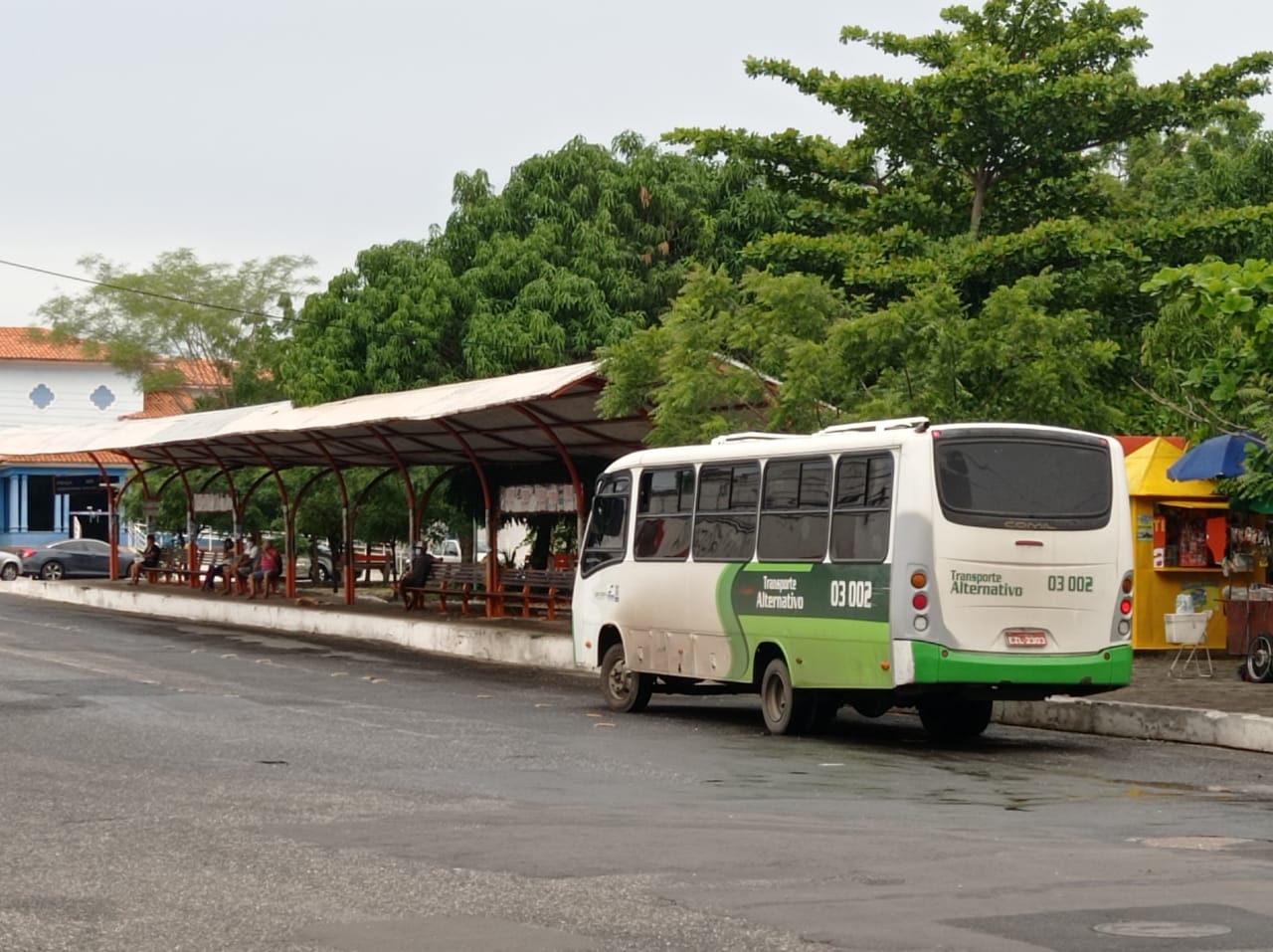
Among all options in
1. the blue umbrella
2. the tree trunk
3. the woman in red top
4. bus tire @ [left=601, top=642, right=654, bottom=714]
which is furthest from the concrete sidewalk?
the tree trunk

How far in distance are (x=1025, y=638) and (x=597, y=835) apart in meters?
7.10

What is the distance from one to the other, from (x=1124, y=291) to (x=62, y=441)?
88.0 ft

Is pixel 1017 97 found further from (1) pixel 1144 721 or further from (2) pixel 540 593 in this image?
(1) pixel 1144 721

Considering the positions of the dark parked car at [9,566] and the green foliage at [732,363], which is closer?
the green foliage at [732,363]

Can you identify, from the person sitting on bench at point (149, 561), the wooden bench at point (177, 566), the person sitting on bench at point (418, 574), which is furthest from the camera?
the person sitting on bench at point (149, 561)

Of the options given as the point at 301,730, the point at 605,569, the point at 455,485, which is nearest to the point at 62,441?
the point at 455,485

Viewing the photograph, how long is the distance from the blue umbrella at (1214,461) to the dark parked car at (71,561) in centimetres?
4699

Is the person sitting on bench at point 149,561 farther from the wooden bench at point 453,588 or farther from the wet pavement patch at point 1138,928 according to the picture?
the wet pavement patch at point 1138,928

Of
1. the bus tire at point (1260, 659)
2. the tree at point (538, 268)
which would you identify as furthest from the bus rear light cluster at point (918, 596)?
the tree at point (538, 268)

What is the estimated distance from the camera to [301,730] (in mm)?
17281

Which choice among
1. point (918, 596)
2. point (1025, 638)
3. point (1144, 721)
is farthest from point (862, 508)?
point (1144, 721)

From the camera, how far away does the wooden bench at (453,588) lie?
36.3 meters

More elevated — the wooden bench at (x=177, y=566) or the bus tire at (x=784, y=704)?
the wooden bench at (x=177, y=566)

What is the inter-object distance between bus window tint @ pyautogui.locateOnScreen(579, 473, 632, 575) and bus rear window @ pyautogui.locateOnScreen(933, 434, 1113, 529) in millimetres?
5249
